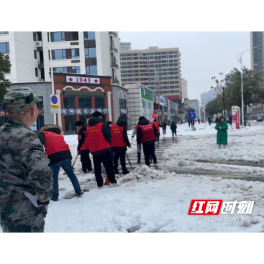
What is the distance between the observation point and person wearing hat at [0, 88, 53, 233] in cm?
246

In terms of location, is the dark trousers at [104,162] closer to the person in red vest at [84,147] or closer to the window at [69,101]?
the person in red vest at [84,147]

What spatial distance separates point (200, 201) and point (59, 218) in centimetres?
259

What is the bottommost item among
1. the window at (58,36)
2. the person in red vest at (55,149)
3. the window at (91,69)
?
the person in red vest at (55,149)

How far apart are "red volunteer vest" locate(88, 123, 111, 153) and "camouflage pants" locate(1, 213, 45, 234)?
4.24 metres

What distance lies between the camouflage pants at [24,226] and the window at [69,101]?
1488 inches

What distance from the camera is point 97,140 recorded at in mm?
6871

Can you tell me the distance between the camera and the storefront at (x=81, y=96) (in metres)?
39.2

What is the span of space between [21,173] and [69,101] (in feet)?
126

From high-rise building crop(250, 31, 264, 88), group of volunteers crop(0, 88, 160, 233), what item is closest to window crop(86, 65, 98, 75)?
group of volunteers crop(0, 88, 160, 233)

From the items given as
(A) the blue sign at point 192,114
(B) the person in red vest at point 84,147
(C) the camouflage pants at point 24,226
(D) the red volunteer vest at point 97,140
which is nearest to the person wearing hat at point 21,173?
(C) the camouflage pants at point 24,226

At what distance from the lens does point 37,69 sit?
4431cm
